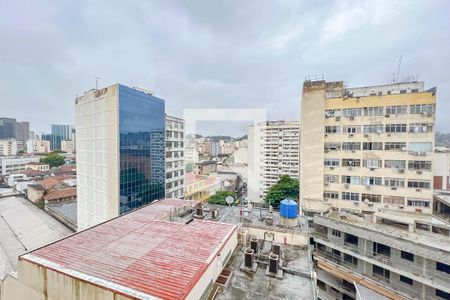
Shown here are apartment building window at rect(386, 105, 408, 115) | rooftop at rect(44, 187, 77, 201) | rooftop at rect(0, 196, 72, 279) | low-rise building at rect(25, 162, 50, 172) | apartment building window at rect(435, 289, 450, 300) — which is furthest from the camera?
low-rise building at rect(25, 162, 50, 172)

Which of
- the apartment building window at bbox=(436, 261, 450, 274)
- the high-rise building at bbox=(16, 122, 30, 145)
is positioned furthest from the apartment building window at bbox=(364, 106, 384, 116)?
the high-rise building at bbox=(16, 122, 30, 145)

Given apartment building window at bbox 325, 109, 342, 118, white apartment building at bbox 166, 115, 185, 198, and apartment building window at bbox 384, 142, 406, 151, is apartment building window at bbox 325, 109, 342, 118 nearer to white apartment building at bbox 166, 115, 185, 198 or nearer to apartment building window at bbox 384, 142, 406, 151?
apartment building window at bbox 384, 142, 406, 151

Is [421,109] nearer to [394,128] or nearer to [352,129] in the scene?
[394,128]

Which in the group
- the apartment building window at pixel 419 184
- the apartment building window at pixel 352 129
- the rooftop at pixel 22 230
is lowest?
the rooftop at pixel 22 230

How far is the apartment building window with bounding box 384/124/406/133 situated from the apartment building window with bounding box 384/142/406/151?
121cm

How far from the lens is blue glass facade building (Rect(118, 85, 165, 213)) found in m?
22.4

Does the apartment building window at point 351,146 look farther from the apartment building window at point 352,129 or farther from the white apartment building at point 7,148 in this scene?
the white apartment building at point 7,148

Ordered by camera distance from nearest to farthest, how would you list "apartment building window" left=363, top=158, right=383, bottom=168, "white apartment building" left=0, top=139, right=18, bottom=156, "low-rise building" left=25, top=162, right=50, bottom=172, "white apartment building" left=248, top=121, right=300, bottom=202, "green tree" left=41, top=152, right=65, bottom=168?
"apartment building window" left=363, top=158, right=383, bottom=168
"white apartment building" left=248, top=121, right=300, bottom=202
"low-rise building" left=25, top=162, right=50, bottom=172
"green tree" left=41, top=152, right=65, bottom=168
"white apartment building" left=0, top=139, right=18, bottom=156

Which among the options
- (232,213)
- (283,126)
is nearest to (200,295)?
(232,213)

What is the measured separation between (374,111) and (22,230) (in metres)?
48.8

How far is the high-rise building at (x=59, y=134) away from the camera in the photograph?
132500 millimetres

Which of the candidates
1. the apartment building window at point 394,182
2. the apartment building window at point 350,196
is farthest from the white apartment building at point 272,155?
the apartment building window at point 394,182

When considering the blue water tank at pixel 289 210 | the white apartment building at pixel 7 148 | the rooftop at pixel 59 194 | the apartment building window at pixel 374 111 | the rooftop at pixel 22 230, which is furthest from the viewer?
the white apartment building at pixel 7 148

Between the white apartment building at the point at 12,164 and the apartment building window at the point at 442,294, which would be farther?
the white apartment building at the point at 12,164
